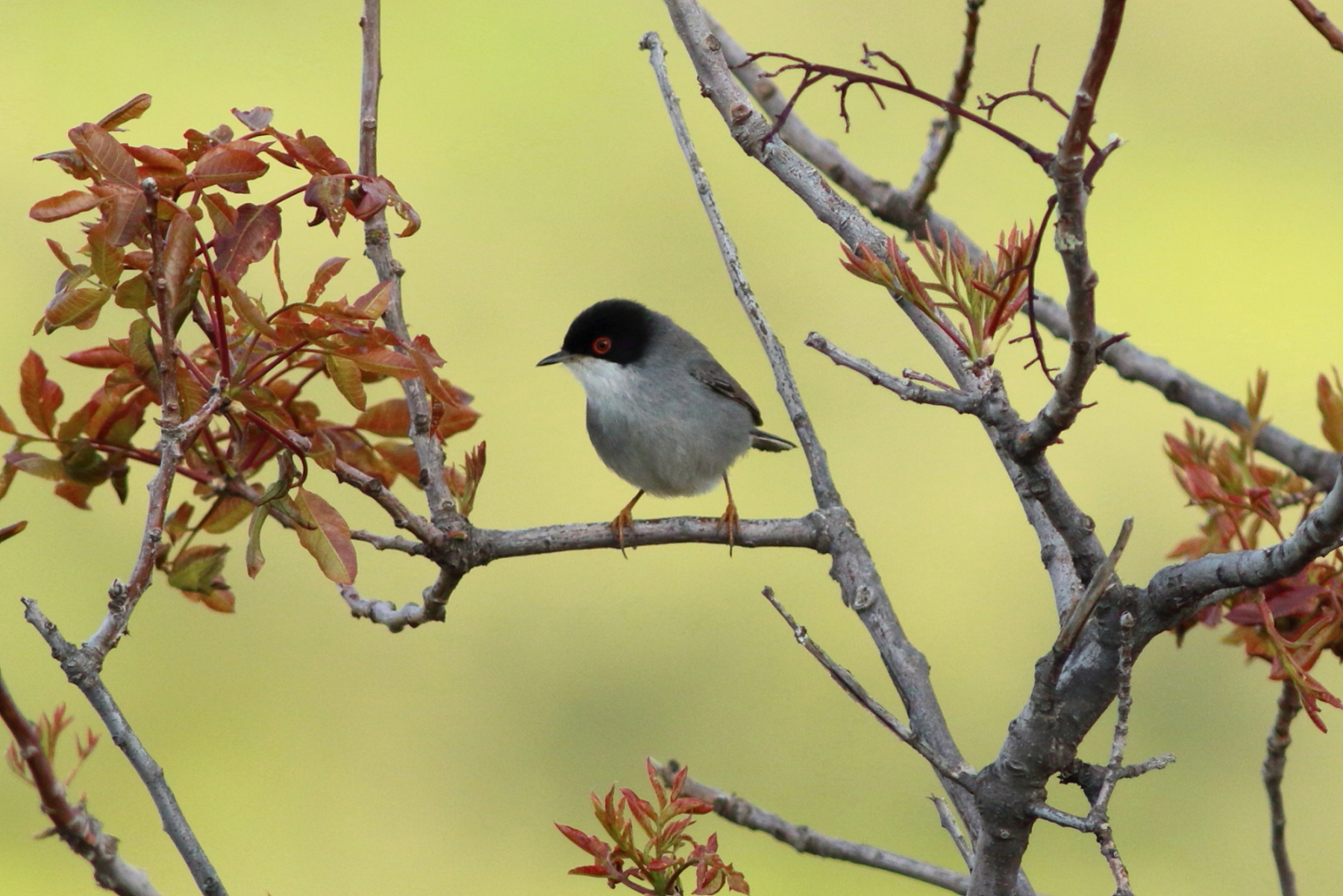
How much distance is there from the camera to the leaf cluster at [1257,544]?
6.13 feet

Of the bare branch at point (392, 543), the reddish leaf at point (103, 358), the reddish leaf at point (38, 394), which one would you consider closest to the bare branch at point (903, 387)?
the bare branch at point (392, 543)

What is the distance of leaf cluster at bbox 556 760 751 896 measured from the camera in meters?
1.64

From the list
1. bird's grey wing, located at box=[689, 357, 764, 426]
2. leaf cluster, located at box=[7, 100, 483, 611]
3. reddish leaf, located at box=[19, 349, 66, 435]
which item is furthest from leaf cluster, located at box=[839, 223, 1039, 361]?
bird's grey wing, located at box=[689, 357, 764, 426]

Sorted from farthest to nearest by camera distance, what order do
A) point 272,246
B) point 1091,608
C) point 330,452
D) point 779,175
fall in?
point 779,175
point 330,452
point 272,246
point 1091,608

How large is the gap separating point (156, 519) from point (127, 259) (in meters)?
0.43

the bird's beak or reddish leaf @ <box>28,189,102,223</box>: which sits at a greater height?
the bird's beak

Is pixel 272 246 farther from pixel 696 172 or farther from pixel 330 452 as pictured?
pixel 696 172

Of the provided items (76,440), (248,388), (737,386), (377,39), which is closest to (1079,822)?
(248,388)

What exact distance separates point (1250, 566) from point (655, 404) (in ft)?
9.60

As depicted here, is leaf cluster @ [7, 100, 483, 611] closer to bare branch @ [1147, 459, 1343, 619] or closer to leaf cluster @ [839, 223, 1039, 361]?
leaf cluster @ [839, 223, 1039, 361]

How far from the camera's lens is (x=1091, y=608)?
Result: 1363 mm

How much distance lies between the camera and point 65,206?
1.59m

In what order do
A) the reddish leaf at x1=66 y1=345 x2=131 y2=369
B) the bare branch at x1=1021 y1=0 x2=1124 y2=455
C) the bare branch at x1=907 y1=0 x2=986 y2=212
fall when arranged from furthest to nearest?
the bare branch at x1=907 y1=0 x2=986 y2=212
the reddish leaf at x1=66 y1=345 x2=131 y2=369
the bare branch at x1=1021 y1=0 x2=1124 y2=455

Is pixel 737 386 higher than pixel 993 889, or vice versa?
pixel 737 386
